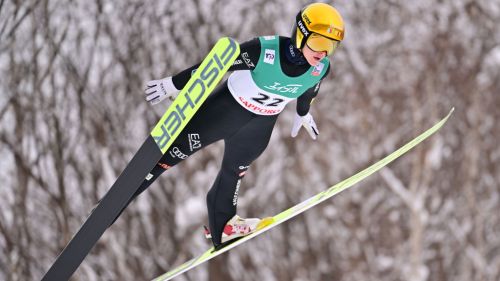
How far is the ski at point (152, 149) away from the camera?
223cm

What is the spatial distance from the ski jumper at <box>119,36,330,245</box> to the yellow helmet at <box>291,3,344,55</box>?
4.0 inches

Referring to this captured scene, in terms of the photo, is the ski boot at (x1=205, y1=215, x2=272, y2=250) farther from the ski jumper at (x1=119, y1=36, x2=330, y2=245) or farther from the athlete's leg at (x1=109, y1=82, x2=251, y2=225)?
the athlete's leg at (x1=109, y1=82, x2=251, y2=225)

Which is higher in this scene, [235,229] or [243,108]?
[243,108]

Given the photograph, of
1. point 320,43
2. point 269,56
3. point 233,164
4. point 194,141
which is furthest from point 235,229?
point 320,43

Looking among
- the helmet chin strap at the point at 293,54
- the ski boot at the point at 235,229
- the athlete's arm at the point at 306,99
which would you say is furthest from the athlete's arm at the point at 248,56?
the ski boot at the point at 235,229

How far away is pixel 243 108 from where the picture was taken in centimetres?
258

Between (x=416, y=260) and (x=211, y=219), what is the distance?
313 centimetres

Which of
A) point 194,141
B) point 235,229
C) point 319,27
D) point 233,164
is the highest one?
point 319,27

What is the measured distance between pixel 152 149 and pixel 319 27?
0.70 meters

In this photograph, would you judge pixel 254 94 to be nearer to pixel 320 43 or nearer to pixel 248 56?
pixel 248 56

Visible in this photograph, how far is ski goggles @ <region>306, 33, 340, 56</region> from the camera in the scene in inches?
91.2

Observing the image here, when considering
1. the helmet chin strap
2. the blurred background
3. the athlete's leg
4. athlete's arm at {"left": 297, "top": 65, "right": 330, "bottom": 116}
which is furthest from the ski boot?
the blurred background

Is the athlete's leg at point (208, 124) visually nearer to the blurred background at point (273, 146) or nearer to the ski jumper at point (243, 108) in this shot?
the ski jumper at point (243, 108)

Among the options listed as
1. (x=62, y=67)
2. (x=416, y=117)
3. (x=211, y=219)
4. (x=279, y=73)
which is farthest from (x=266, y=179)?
(x=279, y=73)
